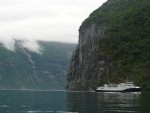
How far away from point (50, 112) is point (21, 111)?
8114mm

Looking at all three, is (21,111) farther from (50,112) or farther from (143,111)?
(143,111)

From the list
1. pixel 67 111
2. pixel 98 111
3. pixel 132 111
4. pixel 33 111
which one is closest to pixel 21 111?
pixel 33 111

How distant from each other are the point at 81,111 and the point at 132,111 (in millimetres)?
12255

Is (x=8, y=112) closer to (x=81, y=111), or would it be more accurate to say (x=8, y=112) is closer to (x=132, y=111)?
(x=81, y=111)

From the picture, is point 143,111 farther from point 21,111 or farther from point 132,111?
point 21,111

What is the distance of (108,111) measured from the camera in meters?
114

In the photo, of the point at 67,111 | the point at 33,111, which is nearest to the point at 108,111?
the point at 67,111

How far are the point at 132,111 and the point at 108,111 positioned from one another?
5762 millimetres

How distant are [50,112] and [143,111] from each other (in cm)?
2256

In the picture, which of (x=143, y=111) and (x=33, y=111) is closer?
(x=143, y=111)

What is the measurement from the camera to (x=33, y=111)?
120 m

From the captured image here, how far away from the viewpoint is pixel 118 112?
112000 millimetres

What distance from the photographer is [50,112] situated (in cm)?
11669

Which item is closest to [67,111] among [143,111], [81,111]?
[81,111]
